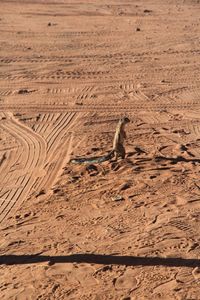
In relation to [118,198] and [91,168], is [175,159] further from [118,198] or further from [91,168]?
[118,198]

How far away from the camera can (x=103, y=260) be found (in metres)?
6.52

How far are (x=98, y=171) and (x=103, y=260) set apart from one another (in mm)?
2319

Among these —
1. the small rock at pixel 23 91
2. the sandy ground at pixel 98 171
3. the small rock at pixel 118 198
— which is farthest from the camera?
the small rock at pixel 23 91

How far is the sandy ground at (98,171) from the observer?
632cm

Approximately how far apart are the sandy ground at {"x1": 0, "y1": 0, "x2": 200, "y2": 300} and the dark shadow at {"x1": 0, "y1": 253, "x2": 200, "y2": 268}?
1cm

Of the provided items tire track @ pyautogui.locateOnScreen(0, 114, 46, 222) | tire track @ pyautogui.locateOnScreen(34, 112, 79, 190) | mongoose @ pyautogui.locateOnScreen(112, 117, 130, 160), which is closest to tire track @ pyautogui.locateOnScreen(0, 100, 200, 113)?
tire track @ pyautogui.locateOnScreen(34, 112, 79, 190)

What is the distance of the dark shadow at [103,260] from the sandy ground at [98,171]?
10 millimetres

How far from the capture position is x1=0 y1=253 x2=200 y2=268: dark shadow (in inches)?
253

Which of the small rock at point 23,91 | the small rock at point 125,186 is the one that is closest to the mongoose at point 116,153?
the small rock at point 125,186

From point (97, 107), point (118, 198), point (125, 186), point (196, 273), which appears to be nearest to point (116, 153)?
point (125, 186)

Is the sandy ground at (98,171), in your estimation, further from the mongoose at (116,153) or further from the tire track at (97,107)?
the mongoose at (116,153)

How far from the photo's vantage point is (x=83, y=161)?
898 cm

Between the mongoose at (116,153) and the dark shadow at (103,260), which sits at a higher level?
the mongoose at (116,153)

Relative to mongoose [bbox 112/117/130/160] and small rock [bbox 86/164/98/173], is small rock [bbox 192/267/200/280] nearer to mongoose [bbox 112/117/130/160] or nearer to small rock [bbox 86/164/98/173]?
small rock [bbox 86/164/98/173]
